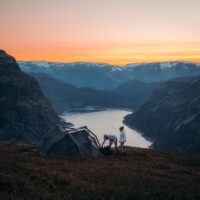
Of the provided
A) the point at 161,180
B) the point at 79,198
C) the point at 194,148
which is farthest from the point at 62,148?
the point at 194,148

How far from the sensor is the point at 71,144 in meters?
35.9

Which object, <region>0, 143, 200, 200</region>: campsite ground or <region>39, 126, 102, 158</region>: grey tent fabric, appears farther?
<region>39, 126, 102, 158</region>: grey tent fabric

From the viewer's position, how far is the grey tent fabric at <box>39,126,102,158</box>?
117ft

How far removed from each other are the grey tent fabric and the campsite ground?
183 cm

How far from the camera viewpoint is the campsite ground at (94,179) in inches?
857

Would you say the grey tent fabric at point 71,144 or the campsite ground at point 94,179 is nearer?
the campsite ground at point 94,179

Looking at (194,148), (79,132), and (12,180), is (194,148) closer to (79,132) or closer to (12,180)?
(79,132)

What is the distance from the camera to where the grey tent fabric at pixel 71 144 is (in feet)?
117

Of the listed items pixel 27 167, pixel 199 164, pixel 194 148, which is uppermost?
pixel 27 167

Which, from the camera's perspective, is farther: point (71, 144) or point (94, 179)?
point (71, 144)

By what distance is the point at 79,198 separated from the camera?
21047 mm

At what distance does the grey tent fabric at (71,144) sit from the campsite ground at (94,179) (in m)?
1.83

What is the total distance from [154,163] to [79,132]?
27.7 feet

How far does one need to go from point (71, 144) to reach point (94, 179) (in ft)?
35.5
